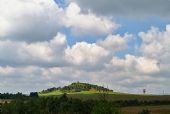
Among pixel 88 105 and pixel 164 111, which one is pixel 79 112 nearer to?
pixel 88 105

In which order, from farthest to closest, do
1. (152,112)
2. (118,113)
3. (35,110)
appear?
(35,110)
(152,112)
(118,113)

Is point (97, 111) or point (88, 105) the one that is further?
point (88, 105)

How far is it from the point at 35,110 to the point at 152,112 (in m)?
57.7

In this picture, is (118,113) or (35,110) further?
(35,110)

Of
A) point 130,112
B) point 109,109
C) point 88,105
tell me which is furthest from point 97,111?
point 88,105

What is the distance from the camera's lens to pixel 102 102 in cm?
11700

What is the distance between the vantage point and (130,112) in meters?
170

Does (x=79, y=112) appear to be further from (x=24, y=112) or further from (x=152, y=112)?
(x=152, y=112)

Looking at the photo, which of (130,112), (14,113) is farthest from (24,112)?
(130,112)

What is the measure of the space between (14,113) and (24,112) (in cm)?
480

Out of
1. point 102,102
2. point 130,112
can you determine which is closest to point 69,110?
point 130,112

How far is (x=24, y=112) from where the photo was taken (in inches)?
7830

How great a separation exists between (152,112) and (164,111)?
825 centimetres

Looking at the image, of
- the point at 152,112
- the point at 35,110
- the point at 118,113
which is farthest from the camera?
the point at 35,110
